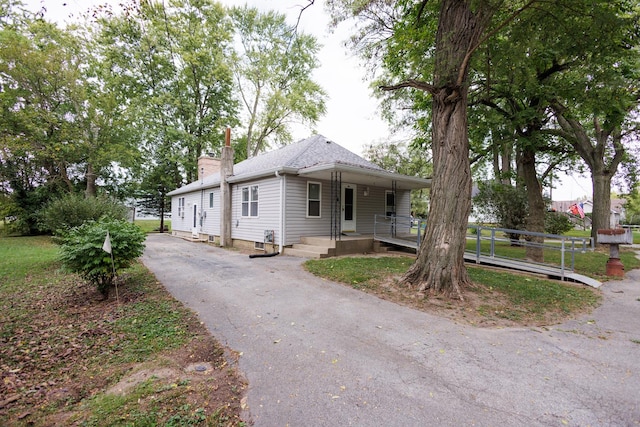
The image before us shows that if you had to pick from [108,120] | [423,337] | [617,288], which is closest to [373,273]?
[423,337]

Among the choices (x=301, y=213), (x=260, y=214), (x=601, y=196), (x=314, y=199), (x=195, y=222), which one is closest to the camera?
(x=301, y=213)

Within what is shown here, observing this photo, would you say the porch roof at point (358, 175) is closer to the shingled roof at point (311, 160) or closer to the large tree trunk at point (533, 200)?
the shingled roof at point (311, 160)

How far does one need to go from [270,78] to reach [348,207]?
812 inches

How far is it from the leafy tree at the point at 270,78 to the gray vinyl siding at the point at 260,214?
52.8 ft

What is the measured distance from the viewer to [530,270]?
24.8 feet

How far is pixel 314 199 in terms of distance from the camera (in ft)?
36.6

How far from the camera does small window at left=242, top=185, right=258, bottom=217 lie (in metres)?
12.0

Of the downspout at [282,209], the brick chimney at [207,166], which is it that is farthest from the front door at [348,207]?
the brick chimney at [207,166]

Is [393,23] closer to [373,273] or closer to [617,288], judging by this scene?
[373,273]

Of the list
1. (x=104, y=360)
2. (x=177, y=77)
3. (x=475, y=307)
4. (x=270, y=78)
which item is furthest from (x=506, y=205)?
(x=177, y=77)

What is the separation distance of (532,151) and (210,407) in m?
11.4

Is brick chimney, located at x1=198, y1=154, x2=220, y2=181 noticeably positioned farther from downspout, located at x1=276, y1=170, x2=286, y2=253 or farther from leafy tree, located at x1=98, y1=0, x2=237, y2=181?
downspout, located at x1=276, y1=170, x2=286, y2=253

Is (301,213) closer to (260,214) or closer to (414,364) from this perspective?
(260,214)

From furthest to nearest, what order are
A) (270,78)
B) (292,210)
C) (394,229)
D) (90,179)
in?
(270,78), (90,179), (394,229), (292,210)
